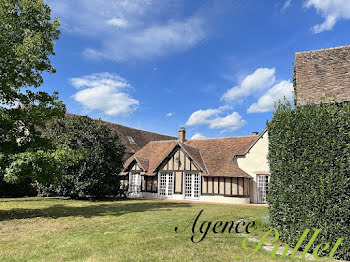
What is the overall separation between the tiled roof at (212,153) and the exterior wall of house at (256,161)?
642mm

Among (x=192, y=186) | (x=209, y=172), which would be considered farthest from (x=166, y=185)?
(x=209, y=172)

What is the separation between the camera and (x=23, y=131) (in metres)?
10.8

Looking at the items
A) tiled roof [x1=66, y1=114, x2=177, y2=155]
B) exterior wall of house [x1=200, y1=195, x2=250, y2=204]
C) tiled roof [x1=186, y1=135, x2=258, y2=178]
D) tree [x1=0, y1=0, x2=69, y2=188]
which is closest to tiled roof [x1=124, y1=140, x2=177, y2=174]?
tiled roof [x1=186, y1=135, x2=258, y2=178]

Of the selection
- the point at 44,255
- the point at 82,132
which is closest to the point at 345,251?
the point at 44,255

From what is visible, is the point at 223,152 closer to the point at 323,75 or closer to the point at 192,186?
the point at 192,186

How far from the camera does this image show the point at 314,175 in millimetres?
5988

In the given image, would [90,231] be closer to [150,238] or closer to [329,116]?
[150,238]

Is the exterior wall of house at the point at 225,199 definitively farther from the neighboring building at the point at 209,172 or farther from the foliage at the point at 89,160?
the foliage at the point at 89,160

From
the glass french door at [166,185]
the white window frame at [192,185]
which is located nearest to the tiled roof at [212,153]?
the white window frame at [192,185]

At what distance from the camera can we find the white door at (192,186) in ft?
67.0

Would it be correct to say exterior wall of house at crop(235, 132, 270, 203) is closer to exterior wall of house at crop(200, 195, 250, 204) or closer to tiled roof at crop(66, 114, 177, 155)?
exterior wall of house at crop(200, 195, 250, 204)

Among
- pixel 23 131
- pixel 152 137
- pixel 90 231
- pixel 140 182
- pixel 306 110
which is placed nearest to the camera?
pixel 306 110

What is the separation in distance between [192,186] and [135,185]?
18.2 ft

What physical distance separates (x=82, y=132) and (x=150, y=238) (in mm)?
12491
